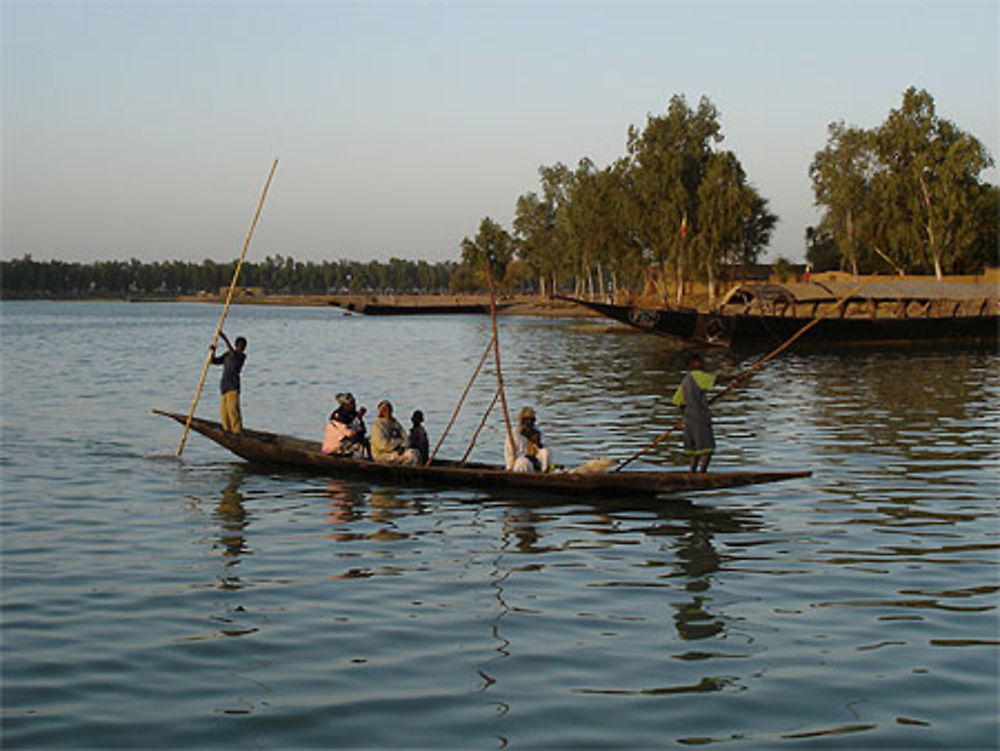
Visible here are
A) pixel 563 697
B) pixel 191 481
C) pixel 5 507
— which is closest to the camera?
pixel 563 697

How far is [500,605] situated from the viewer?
9867mm

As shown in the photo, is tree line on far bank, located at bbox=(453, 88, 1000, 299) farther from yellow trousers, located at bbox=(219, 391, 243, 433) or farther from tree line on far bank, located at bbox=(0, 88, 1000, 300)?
yellow trousers, located at bbox=(219, 391, 243, 433)

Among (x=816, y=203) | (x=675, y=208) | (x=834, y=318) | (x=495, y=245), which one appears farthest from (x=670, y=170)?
(x=495, y=245)

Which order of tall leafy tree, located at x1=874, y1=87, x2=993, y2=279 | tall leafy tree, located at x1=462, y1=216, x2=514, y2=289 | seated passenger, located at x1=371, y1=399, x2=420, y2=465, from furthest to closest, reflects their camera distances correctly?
1. tall leafy tree, located at x1=462, y1=216, x2=514, y2=289
2. tall leafy tree, located at x1=874, y1=87, x2=993, y2=279
3. seated passenger, located at x1=371, y1=399, x2=420, y2=465

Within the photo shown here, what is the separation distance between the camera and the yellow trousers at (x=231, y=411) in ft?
59.6

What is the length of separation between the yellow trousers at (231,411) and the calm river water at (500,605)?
656 millimetres

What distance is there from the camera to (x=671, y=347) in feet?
187

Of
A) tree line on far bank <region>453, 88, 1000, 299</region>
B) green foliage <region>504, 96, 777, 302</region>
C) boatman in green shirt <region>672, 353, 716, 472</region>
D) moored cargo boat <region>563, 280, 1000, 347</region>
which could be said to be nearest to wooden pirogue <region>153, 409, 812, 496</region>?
boatman in green shirt <region>672, 353, 716, 472</region>

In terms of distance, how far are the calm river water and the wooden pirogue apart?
25cm

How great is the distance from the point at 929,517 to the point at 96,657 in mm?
9733

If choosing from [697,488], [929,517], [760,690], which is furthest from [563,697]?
[929,517]

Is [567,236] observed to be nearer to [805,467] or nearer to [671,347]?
[671,347]

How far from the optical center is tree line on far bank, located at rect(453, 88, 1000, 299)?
68.9 metres

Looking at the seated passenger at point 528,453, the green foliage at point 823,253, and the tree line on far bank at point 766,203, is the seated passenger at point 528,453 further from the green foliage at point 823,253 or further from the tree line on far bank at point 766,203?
the green foliage at point 823,253
